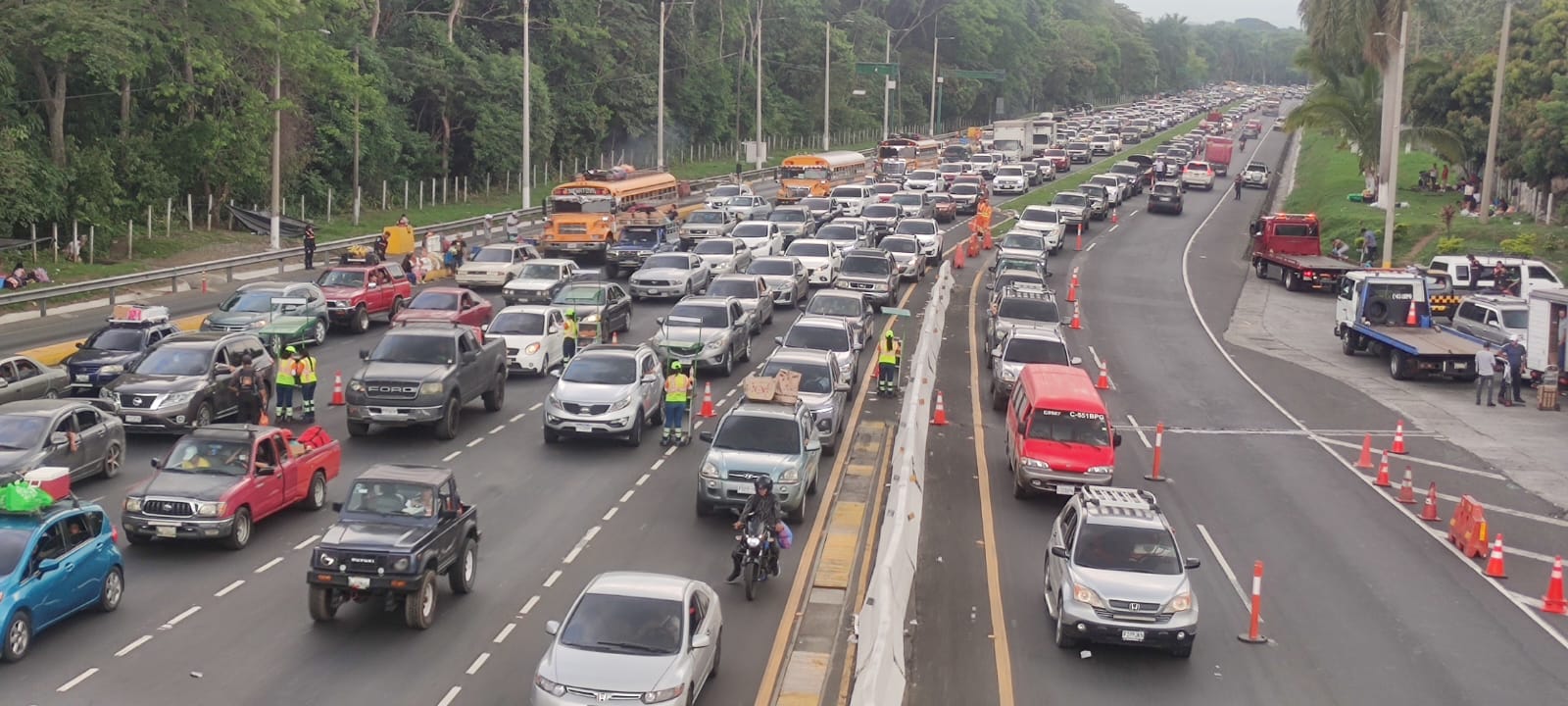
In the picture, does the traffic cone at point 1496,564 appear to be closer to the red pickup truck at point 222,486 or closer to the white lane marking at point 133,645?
the red pickup truck at point 222,486

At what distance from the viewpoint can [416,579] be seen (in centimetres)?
1639

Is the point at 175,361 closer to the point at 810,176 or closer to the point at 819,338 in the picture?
the point at 819,338

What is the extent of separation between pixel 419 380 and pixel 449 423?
3.26 ft

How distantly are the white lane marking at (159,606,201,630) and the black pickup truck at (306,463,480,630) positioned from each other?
1423 millimetres

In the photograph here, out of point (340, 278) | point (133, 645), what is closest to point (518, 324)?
point (340, 278)

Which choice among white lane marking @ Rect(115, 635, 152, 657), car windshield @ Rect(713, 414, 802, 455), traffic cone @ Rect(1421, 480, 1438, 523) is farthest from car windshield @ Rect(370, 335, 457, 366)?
traffic cone @ Rect(1421, 480, 1438, 523)

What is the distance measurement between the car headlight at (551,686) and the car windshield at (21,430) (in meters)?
11.3

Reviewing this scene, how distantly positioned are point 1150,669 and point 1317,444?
14.0 meters

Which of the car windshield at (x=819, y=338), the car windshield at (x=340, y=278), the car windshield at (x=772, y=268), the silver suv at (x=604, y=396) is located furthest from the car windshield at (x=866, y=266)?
the silver suv at (x=604, y=396)

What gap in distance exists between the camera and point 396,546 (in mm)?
16438

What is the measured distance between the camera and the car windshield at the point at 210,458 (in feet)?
64.1

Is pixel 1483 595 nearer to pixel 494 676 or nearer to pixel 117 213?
pixel 494 676

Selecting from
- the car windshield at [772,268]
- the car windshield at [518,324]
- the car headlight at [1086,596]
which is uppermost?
the car windshield at [772,268]

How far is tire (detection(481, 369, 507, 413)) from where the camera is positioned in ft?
93.8
